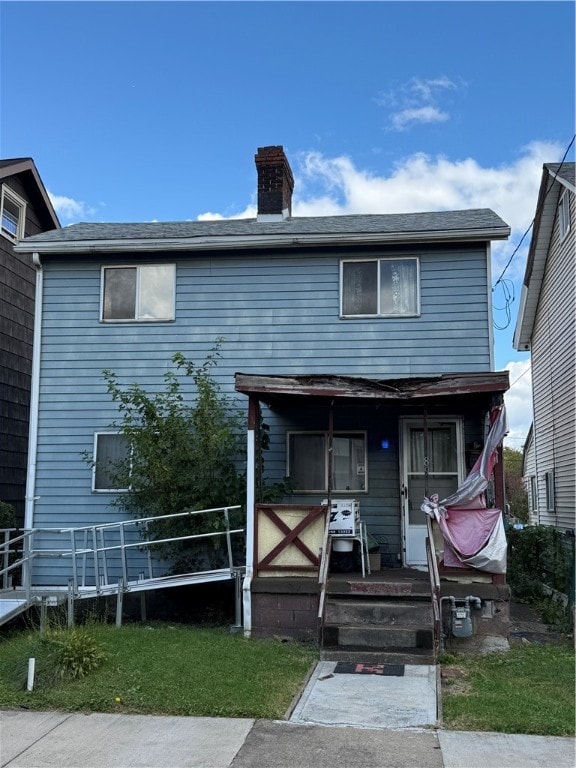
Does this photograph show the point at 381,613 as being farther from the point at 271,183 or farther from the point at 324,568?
the point at 271,183

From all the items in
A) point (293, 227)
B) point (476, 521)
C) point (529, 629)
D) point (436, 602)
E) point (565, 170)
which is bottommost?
point (529, 629)

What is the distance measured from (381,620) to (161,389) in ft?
17.6

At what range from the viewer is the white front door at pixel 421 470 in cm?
1118

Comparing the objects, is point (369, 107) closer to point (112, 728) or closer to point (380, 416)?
point (380, 416)

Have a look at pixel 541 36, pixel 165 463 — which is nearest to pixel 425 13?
pixel 541 36

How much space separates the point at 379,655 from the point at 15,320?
10.9m

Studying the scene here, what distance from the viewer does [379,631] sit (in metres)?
8.34

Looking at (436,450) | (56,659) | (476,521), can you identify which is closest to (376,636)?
(476,521)

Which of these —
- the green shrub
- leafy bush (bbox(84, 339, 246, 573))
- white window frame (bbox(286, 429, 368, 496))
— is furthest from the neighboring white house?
the green shrub

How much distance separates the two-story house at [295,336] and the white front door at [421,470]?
0.02 metres

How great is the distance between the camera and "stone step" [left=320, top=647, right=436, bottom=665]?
8023 mm

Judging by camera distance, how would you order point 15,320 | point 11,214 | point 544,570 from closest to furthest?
point 544,570
point 15,320
point 11,214

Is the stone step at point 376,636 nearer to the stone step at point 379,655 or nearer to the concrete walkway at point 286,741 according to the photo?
the stone step at point 379,655

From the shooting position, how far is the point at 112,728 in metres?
6.02
